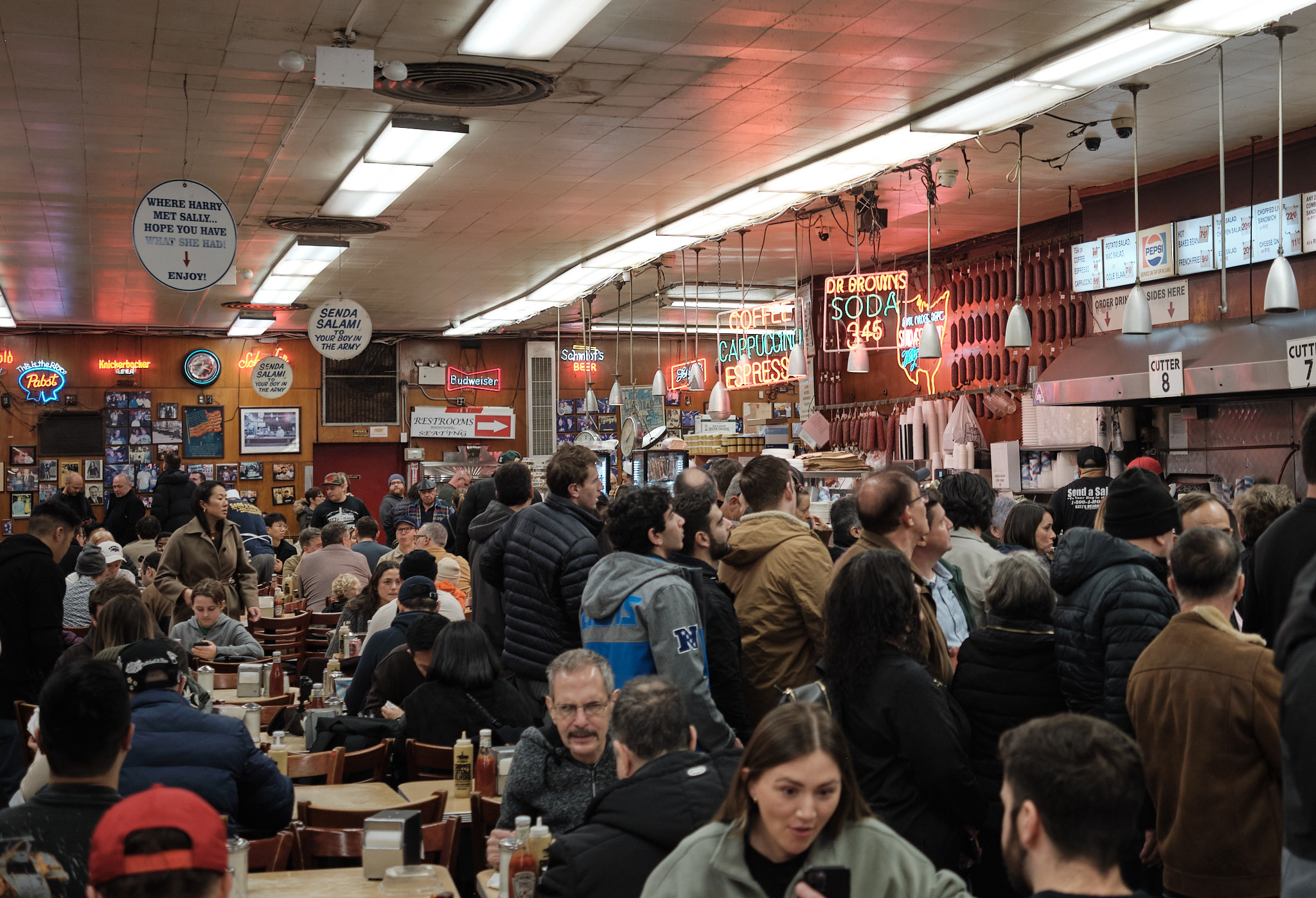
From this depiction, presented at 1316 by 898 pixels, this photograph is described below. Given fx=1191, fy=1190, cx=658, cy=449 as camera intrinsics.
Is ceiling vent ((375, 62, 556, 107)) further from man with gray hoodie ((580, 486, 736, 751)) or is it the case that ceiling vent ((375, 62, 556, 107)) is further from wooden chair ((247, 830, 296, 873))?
wooden chair ((247, 830, 296, 873))

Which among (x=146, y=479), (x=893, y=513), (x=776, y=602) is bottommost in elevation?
(x=776, y=602)

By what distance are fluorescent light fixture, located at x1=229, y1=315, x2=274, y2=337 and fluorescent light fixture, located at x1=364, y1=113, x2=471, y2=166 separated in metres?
8.80

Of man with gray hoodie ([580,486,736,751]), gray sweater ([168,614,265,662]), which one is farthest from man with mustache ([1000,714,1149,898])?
gray sweater ([168,614,265,662])

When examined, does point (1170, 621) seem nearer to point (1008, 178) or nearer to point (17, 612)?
point (17, 612)

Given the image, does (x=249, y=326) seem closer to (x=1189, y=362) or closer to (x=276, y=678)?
(x=276, y=678)

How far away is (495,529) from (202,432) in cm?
1369

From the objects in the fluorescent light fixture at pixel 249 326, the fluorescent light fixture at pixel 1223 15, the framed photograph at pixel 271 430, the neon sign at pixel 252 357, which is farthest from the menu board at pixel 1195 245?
the framed photograph at pixel 271 430

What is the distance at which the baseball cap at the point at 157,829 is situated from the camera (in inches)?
79.7

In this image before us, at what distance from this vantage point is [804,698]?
368cm

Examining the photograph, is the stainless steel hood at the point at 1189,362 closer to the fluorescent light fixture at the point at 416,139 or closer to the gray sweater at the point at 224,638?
the fluorescent light fixture at the point at 416,139

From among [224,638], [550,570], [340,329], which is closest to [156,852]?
[550,570]

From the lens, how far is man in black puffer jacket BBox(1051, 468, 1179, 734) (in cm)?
384

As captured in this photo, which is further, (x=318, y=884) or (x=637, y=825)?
(x=318, y=884)

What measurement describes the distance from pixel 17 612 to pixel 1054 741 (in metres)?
5.83
